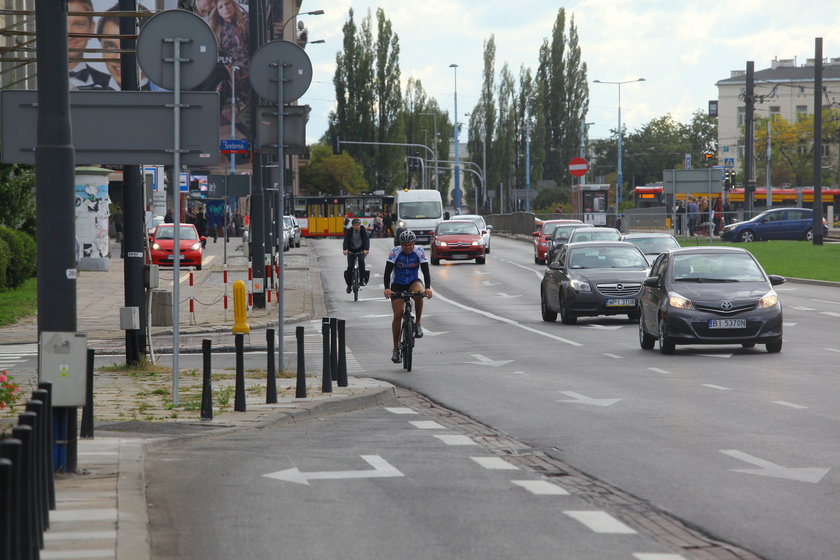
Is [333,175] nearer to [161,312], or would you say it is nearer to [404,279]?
[161,312]

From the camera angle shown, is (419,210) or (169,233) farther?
(419,210)

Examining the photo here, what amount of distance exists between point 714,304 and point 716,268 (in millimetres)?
1209

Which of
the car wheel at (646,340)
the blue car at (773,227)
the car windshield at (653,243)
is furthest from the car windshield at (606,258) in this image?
the blue car at (773,227)

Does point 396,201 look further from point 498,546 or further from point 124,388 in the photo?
point 498,546

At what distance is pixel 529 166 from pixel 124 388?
104011mm

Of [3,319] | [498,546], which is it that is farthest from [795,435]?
[3,319]

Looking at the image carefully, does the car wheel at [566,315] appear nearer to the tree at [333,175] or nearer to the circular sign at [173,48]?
the circular sign at [173,48]

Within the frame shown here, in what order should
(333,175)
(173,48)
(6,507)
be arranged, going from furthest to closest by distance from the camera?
(333,175) → (173,48) → (6,507)

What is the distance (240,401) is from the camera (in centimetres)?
1339

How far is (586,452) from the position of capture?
10.9m

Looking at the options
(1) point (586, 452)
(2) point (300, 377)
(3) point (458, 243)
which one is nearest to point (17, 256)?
(3) point (458, 243)

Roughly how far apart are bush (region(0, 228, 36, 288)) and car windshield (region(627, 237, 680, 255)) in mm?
15276

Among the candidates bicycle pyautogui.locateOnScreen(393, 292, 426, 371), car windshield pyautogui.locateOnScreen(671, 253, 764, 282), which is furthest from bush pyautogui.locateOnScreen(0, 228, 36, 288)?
car windshield pyautogui.locateOnScreen(671, 253, 764, 282)

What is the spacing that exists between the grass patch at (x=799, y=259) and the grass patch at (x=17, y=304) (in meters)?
21.1
